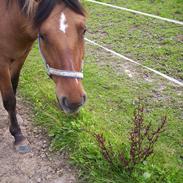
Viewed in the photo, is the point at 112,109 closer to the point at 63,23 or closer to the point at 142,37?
the point at 63,23

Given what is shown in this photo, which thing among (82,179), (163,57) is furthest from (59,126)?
(163,57)

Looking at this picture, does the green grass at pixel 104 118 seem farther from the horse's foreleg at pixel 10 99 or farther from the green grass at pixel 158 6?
the green grass at pixel 158 6

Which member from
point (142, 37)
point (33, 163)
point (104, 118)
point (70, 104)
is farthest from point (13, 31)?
point (142, 37)

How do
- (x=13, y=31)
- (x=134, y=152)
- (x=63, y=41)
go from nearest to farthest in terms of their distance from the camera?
(x=63, y=41), (x=134, y=152), (x=13, y=31)

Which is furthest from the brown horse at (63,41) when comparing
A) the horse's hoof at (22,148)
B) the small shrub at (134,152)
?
the horse's hoof at (22,148)

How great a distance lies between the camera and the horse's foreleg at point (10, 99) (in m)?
2.85

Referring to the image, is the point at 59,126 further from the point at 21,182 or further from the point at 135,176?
the point at 135,176

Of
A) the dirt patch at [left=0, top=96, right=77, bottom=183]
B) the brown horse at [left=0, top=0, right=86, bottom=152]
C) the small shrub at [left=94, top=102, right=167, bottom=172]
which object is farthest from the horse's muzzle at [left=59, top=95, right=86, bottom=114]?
the dirt patch at [left=0, top=96, right=77, bottom=183]

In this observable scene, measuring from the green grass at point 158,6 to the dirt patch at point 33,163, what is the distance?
397 centimetres

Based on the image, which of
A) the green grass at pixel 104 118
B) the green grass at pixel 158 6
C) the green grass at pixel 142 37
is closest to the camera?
the green grass at pixel 104 118

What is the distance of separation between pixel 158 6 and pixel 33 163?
196 inches

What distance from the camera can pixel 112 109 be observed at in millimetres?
3600

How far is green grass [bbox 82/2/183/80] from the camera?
Result: 4.59 m

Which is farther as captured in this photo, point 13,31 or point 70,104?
point 13,31
